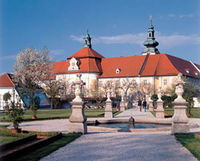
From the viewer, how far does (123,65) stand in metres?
65.3

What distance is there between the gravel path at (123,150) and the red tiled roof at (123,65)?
169 feet

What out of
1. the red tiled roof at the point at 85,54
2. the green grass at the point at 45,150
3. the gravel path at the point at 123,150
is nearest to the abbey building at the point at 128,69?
the red tiled roof at the point at 85,54

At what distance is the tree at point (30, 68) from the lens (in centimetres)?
4650

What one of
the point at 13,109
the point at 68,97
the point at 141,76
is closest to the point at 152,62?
the point at 141,76

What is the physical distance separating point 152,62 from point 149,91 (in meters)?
7.60

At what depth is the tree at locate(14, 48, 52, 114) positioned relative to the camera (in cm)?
4650

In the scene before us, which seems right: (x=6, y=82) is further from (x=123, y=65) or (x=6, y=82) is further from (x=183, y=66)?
Answer: (x=183, y=66)

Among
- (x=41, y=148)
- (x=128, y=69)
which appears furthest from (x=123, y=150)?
(x=128, y=69)

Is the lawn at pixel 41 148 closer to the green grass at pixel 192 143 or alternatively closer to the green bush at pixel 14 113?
the green bush at pixel 14 113

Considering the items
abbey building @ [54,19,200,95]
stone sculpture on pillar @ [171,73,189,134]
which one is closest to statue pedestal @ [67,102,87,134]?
stone sculpture on pillar @ [171,73,189,134]

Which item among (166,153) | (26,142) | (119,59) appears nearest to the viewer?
(166,153)

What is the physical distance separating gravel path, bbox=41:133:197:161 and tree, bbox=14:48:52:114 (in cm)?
3733

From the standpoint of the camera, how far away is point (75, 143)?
33.2 ft

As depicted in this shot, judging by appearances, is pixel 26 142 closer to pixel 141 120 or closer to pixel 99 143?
pixel 99 143
